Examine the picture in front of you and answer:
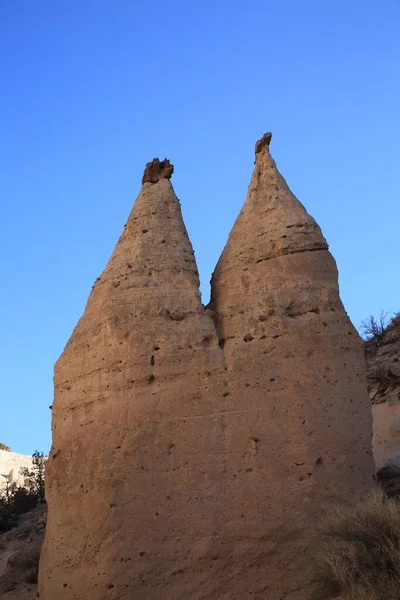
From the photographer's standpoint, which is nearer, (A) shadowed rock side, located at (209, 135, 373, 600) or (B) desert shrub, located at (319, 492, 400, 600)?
(B) desert shrub, located at (319, 492, 400, 600)

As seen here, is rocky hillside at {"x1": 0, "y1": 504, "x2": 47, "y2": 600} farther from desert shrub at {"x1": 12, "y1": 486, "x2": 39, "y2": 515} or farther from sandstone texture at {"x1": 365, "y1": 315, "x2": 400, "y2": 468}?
sandstone texture at {"x1": 365, "y1": 315, "x2": 400, "y2": 468}

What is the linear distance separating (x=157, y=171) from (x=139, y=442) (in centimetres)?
421

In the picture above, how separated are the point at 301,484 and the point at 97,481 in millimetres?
2284

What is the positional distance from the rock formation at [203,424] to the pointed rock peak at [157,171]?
987mm

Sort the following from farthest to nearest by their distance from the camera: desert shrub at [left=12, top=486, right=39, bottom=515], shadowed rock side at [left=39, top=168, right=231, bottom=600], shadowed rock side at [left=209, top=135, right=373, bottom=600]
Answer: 1. desert shrub at [left=12, top=486, right=39, bottom=515]
2. shadowed rock side at [left=209, top=135, right=373, bottom=600]
3. shadowed rock side at [left=39, top=168, right=231, bottom=600]

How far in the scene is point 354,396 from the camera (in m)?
8.65

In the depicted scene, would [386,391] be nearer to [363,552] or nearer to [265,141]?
[265,141]

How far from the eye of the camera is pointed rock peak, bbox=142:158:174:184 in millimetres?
10258

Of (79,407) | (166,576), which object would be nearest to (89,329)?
(79,407)

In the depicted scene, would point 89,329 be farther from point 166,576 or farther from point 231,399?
point 166,576

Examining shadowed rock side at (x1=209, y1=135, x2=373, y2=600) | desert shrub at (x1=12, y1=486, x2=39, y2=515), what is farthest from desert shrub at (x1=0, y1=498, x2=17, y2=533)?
shadowed rock side at (x1=209, y1=135, x2=373, y2=600)

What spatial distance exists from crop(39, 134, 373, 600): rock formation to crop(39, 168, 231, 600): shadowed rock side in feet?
0.05

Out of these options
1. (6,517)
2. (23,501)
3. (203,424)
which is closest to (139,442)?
(203,424)

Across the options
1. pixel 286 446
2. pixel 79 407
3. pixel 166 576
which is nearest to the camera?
pixel 166 576
